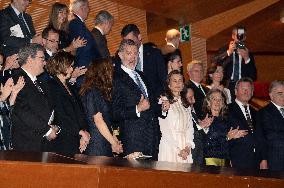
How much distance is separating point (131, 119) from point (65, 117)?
1.81 feet

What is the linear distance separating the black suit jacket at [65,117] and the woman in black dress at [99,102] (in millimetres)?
154

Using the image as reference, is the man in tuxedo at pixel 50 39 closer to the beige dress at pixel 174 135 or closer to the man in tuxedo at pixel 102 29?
the man in tuxedo at pixel 102 29

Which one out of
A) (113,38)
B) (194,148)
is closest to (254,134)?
(194,148)

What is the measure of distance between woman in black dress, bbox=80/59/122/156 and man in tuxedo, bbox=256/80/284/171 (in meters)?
1.88

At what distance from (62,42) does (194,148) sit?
67.0 inches

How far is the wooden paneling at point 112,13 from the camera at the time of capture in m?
9.97

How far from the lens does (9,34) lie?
18.3 feet

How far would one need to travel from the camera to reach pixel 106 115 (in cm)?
461

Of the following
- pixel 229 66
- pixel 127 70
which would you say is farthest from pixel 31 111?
pixel 229 66

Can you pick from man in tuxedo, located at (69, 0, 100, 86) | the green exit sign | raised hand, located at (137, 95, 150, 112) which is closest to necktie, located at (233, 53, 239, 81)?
man in tuxedo, located at (69, 0, 100, 86)

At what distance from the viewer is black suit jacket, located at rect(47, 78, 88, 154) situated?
4328mm

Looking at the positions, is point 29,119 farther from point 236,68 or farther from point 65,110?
point 236,68

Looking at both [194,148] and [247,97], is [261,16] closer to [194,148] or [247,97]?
[247,97]

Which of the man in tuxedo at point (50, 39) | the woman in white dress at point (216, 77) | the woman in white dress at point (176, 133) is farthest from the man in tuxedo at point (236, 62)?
the man in tuxedo at point (50, 39)
